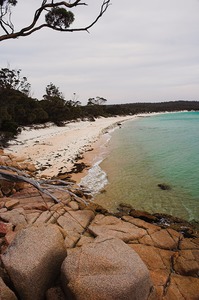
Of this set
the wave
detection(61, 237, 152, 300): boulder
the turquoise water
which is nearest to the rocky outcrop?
detection(61, 237, 152, 300): boulder

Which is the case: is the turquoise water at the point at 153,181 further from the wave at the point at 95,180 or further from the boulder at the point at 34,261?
the boulder at the point at 34,261

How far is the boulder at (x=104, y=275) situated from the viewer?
3.72 metres

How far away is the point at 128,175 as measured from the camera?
15.0 m

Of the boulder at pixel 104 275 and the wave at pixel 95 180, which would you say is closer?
the boulder at pixel 104 275

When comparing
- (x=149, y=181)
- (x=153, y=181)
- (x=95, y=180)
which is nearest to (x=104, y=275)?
(x=95, y=180)

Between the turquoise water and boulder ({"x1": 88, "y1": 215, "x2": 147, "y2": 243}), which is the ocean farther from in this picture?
boulder ({"x1": 88, "y1": 215, "x2": 147, "y2": 243})

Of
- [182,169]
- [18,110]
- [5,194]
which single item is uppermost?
[18,110]

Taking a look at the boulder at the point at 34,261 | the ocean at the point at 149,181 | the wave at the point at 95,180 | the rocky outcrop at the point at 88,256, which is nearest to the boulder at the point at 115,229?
the rocky outcrop at the point at 88,256

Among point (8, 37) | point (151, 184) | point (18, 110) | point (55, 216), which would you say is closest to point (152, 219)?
point (55, 216)

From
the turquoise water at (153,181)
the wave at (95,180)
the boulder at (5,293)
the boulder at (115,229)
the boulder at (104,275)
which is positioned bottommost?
the turquoise water at (153,181)

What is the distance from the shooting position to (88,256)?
429 cm

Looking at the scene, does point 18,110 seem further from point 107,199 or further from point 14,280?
point 14,280

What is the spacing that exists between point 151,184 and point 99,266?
9.87m

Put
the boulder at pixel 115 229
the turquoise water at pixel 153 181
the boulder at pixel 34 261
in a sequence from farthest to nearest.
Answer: the turquoise water at pixel 153 181
the boulder at pixel 115 229
the boulder at pixel 34 261
